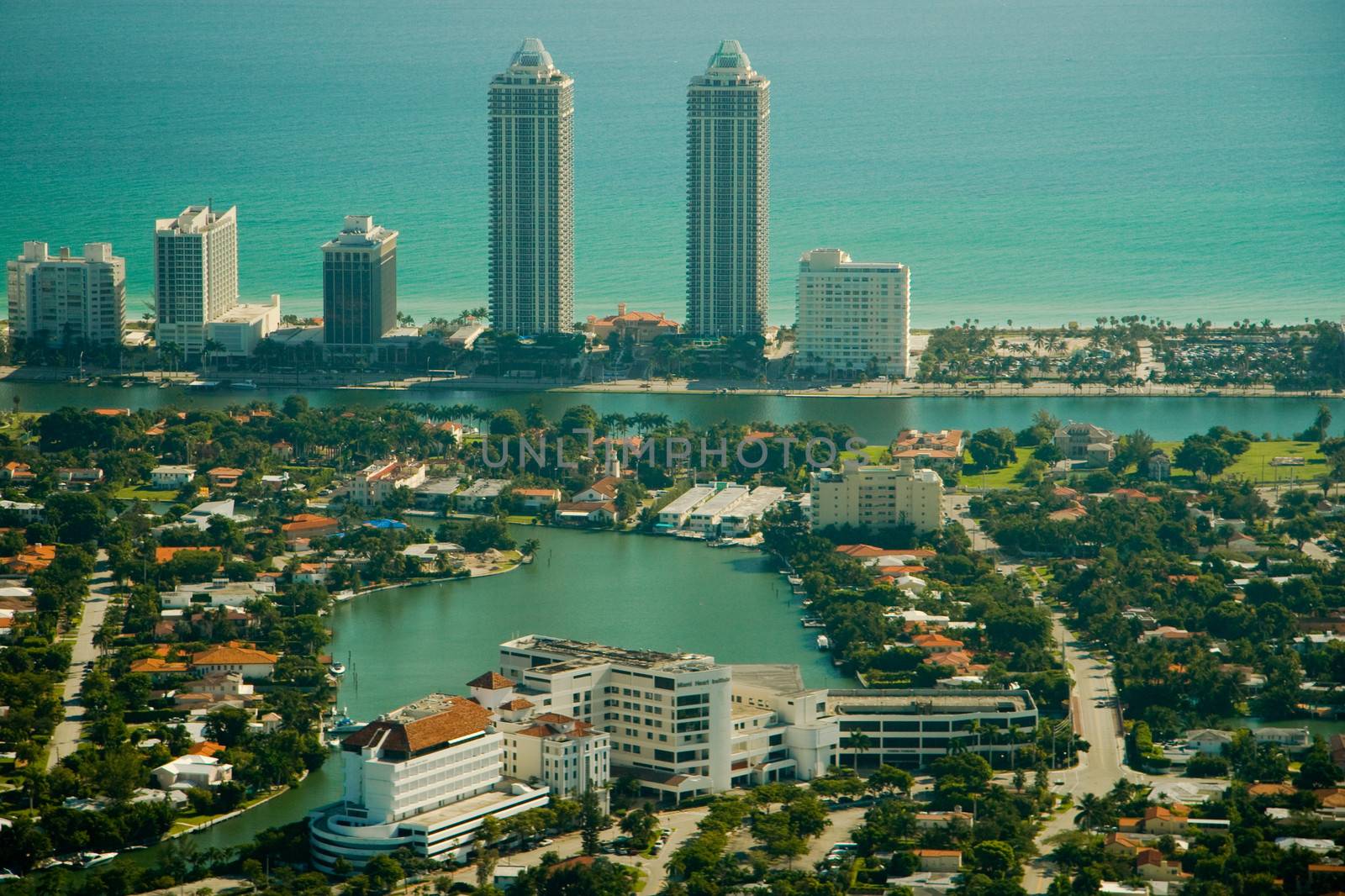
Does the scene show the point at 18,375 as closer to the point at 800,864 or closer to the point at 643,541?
the point at 643,541

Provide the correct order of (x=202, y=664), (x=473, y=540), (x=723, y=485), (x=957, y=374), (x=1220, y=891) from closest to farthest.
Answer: (x=1220, y=891), (x=202, y=664), (x=473, y=540), (x=723, y=485), (x=957, y=374)

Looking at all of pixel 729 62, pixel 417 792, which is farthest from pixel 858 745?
pixel 729 62

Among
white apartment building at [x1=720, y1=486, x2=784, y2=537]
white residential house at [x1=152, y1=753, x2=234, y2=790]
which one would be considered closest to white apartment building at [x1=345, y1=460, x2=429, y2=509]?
white apartment building at [x1=720, y1=486, x2=784, y2=537]

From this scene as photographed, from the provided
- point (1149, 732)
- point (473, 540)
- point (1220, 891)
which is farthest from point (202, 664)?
point (1220, 891)

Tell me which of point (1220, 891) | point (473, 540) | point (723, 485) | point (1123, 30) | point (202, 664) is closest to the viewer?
point (1220, 891)

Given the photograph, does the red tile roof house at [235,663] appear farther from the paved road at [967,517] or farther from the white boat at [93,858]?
the paved road at [967,517]
